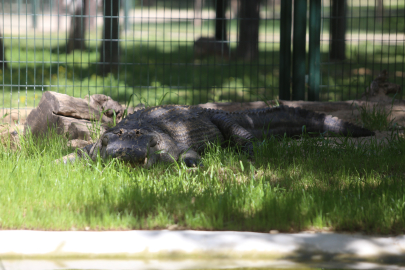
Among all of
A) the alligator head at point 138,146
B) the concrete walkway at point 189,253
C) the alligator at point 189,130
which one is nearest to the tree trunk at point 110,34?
the alligator at point 189,130

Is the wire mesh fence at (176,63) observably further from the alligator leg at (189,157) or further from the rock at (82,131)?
the alligator leg at (189,157)

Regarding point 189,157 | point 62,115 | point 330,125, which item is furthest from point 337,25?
point 62,115

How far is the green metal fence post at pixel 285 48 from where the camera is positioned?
20.7 feet

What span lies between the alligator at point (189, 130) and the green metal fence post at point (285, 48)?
135cm

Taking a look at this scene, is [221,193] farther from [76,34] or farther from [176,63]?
[76,34]

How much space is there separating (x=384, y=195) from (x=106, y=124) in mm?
3322

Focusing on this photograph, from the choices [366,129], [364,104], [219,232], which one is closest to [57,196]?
[219,232]

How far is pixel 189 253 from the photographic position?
2275mm

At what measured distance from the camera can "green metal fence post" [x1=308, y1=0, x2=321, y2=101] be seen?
631cm

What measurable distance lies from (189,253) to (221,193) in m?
0.82

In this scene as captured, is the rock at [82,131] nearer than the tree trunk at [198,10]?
Yes

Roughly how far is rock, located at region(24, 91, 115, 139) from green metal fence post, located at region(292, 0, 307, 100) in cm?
283

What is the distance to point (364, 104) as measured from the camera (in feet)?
19.3

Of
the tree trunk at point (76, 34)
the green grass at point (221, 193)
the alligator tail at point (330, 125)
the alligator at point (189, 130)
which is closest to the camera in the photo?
the green grass at point (221, 193)
